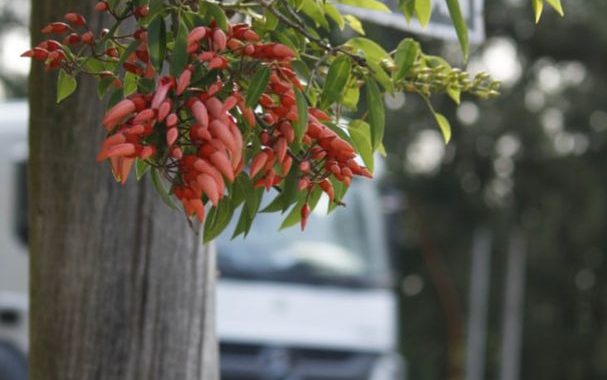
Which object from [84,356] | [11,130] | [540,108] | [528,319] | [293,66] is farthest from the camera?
[528,319]

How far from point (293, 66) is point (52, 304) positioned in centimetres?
144

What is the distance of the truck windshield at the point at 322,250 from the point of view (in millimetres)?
12438

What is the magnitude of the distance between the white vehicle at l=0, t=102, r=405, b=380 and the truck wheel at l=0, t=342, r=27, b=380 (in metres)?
0.21

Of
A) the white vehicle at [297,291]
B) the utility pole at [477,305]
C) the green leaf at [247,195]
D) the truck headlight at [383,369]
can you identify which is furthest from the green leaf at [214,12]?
the utility pole at [477,305]

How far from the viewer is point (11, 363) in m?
11.6

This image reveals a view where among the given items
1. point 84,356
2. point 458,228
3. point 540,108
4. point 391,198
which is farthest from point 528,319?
point 84,356

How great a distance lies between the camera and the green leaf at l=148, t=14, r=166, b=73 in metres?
2.40

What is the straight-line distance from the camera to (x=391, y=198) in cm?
1328

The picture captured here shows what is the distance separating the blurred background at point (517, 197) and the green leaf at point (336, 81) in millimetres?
24405

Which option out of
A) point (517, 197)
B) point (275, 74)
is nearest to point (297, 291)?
point (275, 74)

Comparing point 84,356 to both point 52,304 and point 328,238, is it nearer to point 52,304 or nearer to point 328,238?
point 52,304

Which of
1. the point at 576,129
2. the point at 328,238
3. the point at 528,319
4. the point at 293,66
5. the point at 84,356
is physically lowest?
the point at 84,356

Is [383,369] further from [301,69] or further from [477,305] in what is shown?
[477,305]

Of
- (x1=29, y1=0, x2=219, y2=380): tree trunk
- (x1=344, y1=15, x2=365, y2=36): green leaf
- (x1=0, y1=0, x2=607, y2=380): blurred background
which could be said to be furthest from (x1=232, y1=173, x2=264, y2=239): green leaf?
(x1=0, y1=0, x2=607, y2=380): blurred background
